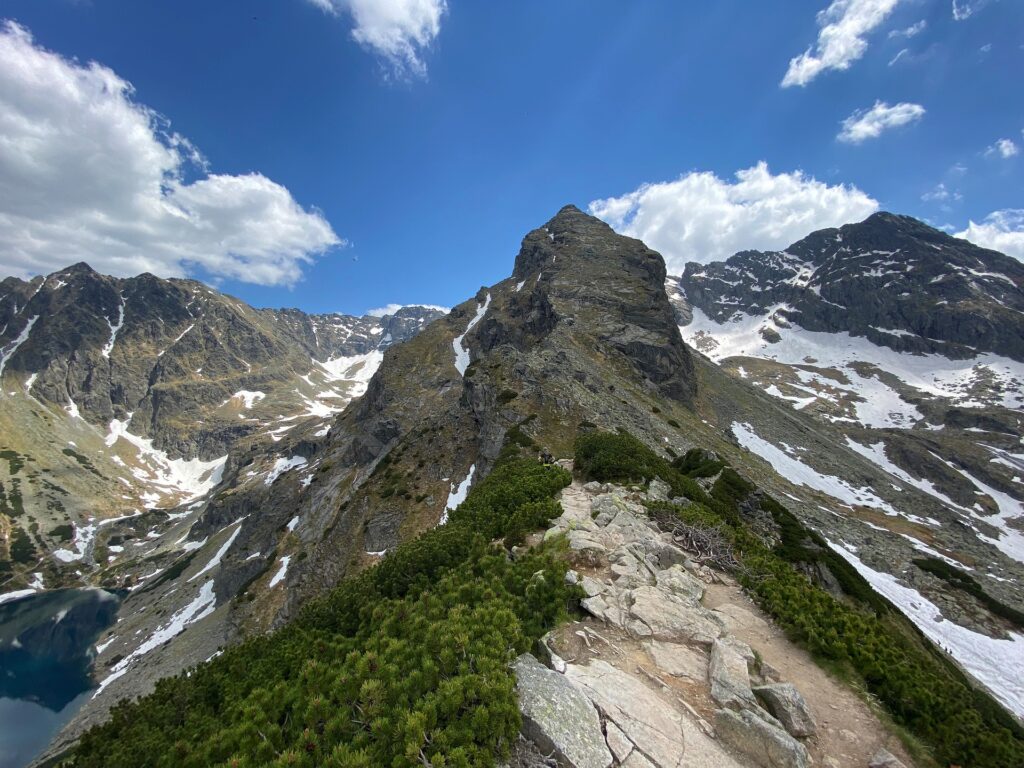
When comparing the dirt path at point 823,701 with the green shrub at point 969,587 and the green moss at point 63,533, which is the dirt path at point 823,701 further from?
the green moss at point 63,533

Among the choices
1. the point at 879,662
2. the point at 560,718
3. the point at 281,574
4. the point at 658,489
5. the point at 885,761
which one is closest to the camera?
the point at 560,718

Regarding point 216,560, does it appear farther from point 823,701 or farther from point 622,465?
point 823,701

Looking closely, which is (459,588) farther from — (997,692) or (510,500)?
(997,692)

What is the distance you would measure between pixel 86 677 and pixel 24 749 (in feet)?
→ 89.6

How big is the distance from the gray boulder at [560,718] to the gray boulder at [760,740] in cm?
256

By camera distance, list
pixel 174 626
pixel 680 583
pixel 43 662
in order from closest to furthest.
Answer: pixel 680 583 → pixel 174 626 → pixel 43 662

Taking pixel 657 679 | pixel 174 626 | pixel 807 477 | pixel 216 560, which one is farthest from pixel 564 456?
pixel 216 560

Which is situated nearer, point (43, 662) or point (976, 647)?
point (976, 647)

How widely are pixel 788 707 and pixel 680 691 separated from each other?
2.00 meters

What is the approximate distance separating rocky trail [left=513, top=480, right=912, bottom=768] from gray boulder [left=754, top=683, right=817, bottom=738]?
0.02 metres

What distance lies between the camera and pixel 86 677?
103 m

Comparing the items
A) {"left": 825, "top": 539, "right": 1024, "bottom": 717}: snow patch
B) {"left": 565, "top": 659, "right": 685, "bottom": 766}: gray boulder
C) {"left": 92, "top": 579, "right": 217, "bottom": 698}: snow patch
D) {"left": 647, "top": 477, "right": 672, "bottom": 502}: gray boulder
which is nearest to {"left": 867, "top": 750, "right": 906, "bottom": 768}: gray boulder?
{"left": 565, "top": 659, "right": 685, "bottom": 766}: gray boulder

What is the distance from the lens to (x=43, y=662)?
115625mm

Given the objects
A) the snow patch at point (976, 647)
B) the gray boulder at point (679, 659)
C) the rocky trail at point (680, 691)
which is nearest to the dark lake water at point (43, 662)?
the rocky trail at point (680, 691)
